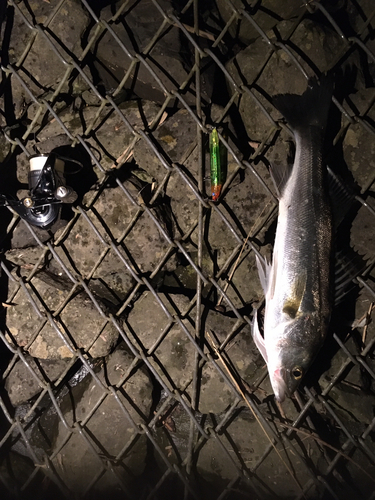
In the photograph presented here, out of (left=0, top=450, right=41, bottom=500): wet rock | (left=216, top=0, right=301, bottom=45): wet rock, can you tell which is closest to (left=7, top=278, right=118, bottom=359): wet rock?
(left=0, top=450, right=41, bottom=500): wet rock

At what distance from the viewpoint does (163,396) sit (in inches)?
137

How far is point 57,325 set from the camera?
3.16m

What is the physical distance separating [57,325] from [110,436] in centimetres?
103

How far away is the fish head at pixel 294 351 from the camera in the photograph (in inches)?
103

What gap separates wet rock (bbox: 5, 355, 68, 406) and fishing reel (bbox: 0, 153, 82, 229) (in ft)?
3.93

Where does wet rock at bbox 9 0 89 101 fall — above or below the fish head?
above

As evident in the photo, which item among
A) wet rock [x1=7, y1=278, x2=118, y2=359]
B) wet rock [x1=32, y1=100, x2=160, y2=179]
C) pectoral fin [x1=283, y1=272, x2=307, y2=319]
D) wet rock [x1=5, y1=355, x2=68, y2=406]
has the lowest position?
wet rock [x1=5, y1=355, x2=68, y2=406]

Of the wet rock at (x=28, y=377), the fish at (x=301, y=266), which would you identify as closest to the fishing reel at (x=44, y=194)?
Result: the wet rock at (x=28, y=377)

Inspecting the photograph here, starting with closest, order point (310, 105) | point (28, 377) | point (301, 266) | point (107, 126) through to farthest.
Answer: point (301, 266), point (310, 105), point (107, 126), point (28, 377)

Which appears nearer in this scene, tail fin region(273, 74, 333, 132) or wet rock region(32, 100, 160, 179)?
tail fin region(273, 74, 333, 132)

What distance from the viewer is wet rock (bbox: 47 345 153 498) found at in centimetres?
316

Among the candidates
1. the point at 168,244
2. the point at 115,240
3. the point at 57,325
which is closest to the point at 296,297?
the point at 168,244

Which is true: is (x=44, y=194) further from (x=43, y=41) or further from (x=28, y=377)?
(x=28, y=377)

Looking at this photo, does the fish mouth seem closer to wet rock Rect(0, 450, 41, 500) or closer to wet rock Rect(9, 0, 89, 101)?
wet rock Rect(0, 450, 41, 500)
